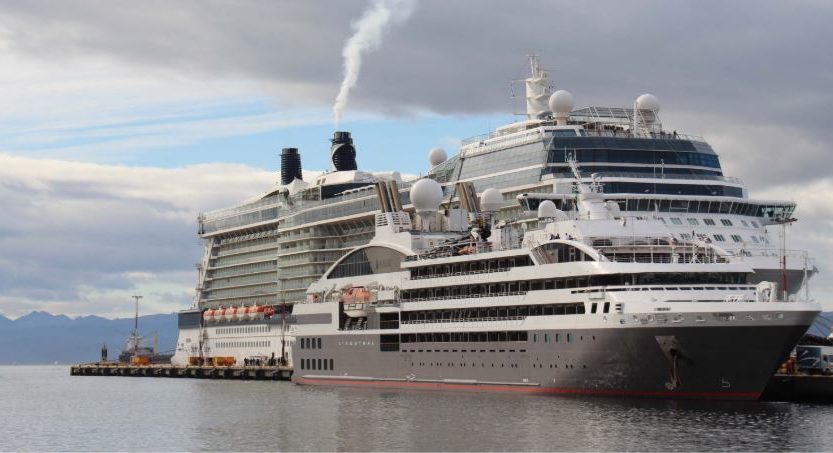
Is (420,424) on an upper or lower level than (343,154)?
lower

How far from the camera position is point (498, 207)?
9131 cm

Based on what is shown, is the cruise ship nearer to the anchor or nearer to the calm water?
the anchor

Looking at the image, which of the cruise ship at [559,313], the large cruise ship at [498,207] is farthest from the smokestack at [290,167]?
the cruise ship at [559,313]

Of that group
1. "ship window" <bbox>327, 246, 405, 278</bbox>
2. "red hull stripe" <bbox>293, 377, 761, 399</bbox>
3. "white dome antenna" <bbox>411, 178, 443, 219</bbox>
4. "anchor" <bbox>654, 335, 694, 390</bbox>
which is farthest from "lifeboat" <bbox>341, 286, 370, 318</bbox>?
"anchor" <bbox>654, 335, 694, 390</bbox>

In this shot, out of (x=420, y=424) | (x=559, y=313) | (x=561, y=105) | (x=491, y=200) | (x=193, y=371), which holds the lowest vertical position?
(x=420, y=424)

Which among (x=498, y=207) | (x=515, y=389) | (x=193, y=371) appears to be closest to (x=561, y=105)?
(x=498, y=207)

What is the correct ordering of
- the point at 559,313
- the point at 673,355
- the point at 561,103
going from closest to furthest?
the point at 673,355
the point at 559,313
the point at 561,103

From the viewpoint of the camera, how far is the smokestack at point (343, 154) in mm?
130625

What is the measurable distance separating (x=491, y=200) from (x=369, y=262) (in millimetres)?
9228

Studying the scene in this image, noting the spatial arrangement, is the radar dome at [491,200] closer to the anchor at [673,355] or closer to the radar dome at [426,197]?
the radar dome at [426,197]

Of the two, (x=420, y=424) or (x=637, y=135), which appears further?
(x=637, y=135)

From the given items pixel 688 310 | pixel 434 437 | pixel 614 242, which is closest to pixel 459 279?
pixel 614 242

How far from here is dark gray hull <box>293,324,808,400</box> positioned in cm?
6431

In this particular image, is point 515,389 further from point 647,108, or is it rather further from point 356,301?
point 647,108
